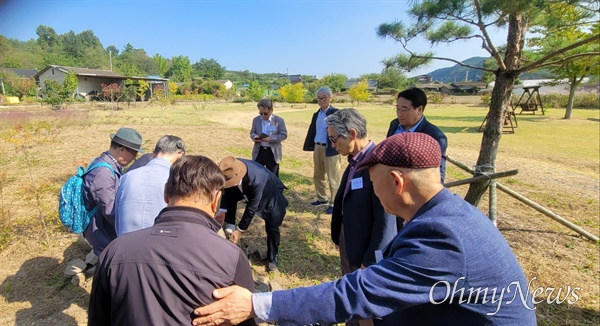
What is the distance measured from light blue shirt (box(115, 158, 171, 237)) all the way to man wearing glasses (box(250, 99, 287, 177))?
10.2 ft

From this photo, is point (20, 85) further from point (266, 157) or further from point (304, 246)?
point (304, 246)

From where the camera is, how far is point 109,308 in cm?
117

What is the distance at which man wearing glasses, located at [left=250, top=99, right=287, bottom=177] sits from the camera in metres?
5.18

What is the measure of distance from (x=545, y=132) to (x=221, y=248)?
60.5 feet

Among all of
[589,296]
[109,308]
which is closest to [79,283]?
[109,308]

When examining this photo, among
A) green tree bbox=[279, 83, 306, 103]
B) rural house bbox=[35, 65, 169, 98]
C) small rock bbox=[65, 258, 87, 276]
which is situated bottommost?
small rock bbox=[65, 258, 87, 276]

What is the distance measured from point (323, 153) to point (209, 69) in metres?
111

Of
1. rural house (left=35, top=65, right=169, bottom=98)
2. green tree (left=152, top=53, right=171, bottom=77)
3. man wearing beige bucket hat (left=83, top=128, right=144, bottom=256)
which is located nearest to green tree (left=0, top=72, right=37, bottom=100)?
rural house (left=35, top=65, right=169, bottom=98)

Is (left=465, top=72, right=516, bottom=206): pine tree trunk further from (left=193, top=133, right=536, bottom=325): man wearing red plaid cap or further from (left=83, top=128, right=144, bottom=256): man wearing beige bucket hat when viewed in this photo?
(left=83, top=128, right=144, bottom=256): man wearing beige bucket hat

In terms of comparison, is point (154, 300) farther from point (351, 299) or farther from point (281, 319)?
point (351, 299)

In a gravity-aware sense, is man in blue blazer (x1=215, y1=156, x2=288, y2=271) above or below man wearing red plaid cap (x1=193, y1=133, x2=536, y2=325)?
below

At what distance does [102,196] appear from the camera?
2.48 m

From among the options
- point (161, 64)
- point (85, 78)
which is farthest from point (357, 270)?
point (161, 64)

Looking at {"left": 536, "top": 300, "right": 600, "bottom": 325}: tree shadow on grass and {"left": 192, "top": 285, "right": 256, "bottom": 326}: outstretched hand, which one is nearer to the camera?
{"left": 192, "top": 285, "right": 256, "bottom": 326}: outstretched hand
